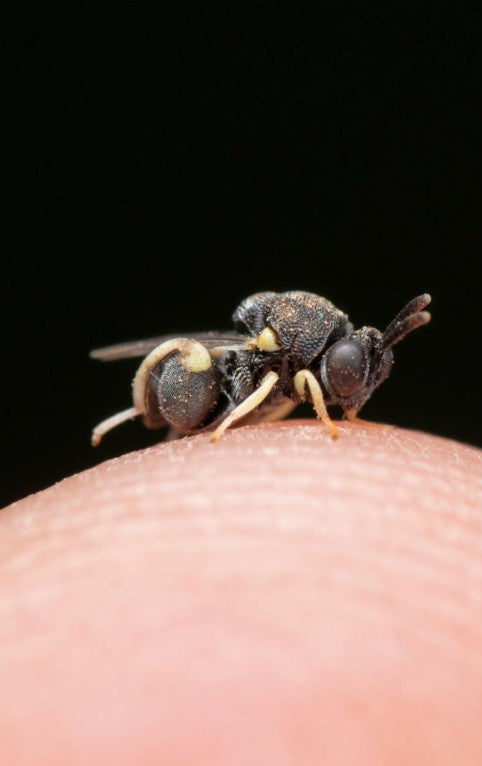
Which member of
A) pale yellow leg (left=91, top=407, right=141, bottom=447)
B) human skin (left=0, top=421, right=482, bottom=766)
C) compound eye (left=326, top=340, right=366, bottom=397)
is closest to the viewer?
human skin (left=0, top=421, right=482, bottom=766)

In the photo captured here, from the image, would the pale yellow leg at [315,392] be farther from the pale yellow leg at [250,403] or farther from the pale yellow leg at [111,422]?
the pale yellow leg at [111,422]

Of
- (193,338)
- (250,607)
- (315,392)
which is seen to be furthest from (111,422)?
(250,607)

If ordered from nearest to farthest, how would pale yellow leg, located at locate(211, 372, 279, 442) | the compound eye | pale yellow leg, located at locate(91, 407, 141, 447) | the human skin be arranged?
1. the human skin
2. pale yellow leg, located at locate(211, 372, 279, 442)
3. the compound eye
4. pale yellow leg, located at locate(91, 407, 141, 447)

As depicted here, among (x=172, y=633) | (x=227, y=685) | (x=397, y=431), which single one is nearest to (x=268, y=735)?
(x=227, y=685)

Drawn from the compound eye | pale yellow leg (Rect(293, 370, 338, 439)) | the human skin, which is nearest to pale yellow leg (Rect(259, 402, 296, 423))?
pale yellow leg (Rect(293, 370, 338, 439))

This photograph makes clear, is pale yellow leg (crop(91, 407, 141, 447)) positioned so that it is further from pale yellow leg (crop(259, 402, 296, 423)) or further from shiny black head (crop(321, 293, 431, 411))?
shiny black head (crop(321, 293, 431, 411))

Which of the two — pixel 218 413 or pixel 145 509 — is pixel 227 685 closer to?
pixel 145 509

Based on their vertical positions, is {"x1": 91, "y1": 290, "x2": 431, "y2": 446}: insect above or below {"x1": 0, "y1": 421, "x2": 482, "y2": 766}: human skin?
above
